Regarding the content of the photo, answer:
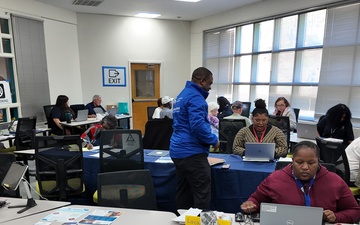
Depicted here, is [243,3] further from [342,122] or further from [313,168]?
[313,168]

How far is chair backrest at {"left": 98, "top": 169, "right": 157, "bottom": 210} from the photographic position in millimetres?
1977

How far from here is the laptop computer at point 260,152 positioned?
2.58 metres

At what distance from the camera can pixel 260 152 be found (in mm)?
2631

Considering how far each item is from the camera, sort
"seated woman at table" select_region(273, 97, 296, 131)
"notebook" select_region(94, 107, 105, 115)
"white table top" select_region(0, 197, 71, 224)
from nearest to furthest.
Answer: "white table top" select_region(0, 197, 71, 224) → "seated woman at table" select_region(273, 97, 296, 131) → "notebook" select_region(94, 107, 105, 115)

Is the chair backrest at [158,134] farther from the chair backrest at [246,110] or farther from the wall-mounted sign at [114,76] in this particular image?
the wall-mounted sign at [114,76]

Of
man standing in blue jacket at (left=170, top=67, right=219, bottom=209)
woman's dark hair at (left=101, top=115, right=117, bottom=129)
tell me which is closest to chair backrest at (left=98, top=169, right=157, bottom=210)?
man standing in blue jacket at (left=170, top=67, right=219, bottom=209)

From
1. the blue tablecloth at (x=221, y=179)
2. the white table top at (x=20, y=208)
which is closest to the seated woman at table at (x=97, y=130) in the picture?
the blue tablecloth at (x=221, y=179)

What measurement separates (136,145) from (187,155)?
0.67m

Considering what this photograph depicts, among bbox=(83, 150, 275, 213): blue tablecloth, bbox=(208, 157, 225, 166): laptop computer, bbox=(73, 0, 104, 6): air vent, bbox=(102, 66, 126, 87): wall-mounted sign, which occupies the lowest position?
bbox=(83, 150, 275, 213): blue tablecloth

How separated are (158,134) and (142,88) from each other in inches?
180

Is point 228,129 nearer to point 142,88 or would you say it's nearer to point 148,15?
point 142,88

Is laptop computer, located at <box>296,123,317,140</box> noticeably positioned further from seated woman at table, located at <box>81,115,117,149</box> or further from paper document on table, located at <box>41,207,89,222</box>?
paper document on table, located at <box>41,207,89,222</box>

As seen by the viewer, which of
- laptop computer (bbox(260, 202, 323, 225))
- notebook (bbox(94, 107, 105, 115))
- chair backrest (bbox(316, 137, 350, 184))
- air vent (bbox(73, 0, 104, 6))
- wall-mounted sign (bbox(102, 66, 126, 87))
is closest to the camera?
laptop computer (bbox(260, 202, 323, 225))

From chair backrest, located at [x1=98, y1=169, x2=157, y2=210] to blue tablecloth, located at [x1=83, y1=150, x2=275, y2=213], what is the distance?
2.59ft
